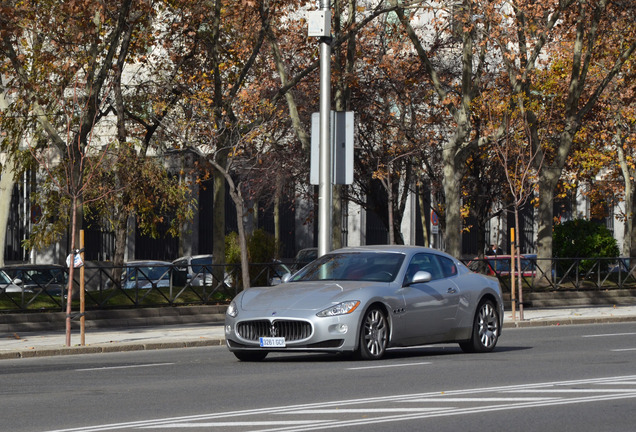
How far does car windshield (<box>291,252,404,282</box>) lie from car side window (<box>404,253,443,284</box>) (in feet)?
0.55

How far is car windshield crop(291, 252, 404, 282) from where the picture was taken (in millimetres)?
16234

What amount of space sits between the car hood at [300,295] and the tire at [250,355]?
0.69 meters

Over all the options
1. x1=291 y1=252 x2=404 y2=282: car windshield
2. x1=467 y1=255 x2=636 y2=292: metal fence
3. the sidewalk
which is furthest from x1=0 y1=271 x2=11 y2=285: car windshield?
x1=467 y1=255 x2=636 y2=292: metal fence

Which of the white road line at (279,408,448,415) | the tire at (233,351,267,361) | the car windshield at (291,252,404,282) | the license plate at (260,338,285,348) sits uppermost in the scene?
the car windshield at (291,252,404,282)

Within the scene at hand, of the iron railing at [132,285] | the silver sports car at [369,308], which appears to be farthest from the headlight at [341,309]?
the iron railing at [132,285]

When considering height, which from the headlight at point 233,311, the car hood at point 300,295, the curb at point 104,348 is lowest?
the curb at point 104,348

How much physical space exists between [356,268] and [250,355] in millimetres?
1825

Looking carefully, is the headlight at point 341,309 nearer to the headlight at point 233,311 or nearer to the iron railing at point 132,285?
the headlight at point 233,311

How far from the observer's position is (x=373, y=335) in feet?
51.1

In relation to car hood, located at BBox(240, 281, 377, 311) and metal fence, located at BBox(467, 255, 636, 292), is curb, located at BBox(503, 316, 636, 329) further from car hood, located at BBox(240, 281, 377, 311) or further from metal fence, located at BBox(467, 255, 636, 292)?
→ car hood, located at BBox(240, 281, 377, 311)

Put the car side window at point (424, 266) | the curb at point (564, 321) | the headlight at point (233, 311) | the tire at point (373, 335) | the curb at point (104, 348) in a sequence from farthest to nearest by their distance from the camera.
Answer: the curb at point (564, 321) < the curb at point (104, 348) < the car side window at point (424, 266) < the headlight at point (233, 311) < the tire at point (373, 335)

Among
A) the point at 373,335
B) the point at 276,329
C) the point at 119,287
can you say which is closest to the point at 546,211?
the point at 119,287

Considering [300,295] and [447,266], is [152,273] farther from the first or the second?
[300,295]

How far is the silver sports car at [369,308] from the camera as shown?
593 inches
